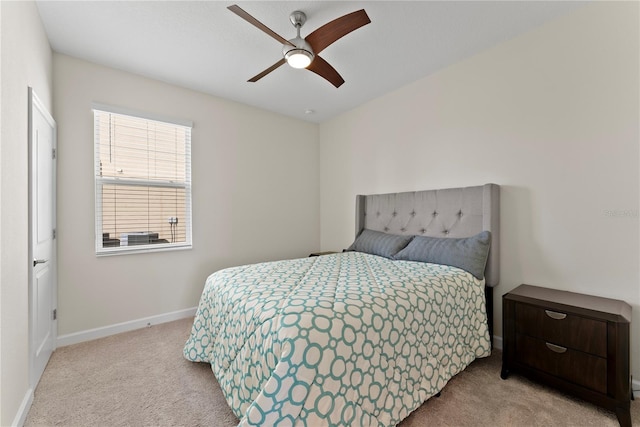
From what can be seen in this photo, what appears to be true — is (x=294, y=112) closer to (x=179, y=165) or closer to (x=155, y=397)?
(x=179, y=165)

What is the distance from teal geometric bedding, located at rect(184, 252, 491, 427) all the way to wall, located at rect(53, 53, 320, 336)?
1.19 metres

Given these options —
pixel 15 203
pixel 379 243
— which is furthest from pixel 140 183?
pixel 379 243

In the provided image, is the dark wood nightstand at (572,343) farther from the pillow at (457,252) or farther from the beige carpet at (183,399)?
the pillow at (457,252)

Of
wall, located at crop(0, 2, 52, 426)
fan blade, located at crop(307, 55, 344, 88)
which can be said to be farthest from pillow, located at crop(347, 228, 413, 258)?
wall, located at crop(0, 2, 52, 426)

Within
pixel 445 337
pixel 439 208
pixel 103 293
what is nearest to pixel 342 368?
pixel 445 337

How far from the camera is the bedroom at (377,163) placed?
1781 millimetres

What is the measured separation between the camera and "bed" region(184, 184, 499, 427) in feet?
3.87

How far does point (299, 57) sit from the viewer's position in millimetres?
1912

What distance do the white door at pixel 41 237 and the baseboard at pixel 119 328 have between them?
4.8 inches

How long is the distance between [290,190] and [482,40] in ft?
8.98

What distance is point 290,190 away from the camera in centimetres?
405

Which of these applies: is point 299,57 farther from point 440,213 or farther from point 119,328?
point 119,328

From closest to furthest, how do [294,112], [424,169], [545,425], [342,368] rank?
[342,368], [545,425], [424,169], [294,112]

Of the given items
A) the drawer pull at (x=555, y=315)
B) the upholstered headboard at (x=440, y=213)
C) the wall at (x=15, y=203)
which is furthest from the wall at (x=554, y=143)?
the wall at (x=15, y=203)
